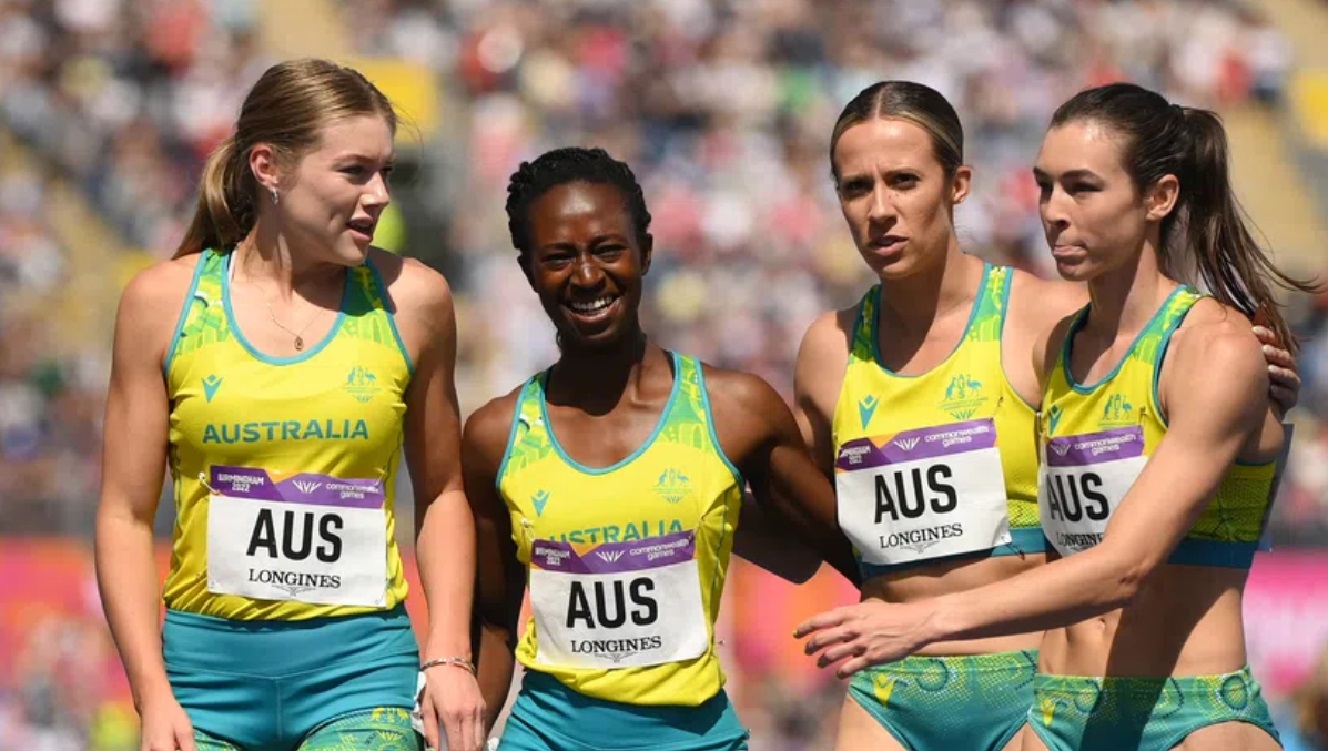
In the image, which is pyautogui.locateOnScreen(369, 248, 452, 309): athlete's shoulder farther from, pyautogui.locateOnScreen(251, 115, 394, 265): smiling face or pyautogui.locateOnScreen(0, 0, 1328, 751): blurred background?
pyautogui.locateOnScreen(0, 0, 1328, 751): blurred background

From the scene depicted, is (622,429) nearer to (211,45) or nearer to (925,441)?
(925,441)

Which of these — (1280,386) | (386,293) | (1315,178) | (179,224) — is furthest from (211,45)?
(1280,386)

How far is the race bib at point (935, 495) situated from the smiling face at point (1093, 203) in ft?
1.98

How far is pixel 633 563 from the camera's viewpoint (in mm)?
4848

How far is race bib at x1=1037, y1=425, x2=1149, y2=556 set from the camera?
15.0 feet

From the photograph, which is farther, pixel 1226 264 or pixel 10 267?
pixel 10 267

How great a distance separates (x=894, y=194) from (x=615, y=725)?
4.84 feet

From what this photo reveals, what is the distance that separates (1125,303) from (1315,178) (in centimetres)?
1340

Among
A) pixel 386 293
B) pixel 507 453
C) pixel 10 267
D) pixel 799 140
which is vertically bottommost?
pixel 507 453

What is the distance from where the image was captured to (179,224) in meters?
14.5

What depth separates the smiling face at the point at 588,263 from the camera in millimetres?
4859

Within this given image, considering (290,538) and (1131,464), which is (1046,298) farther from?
(290,538)

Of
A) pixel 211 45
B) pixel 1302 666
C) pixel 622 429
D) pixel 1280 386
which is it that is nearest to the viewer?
pixel 1280 386

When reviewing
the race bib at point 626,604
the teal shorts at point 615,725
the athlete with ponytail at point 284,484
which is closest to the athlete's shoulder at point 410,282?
the athlete with ponytail at point 284,484
